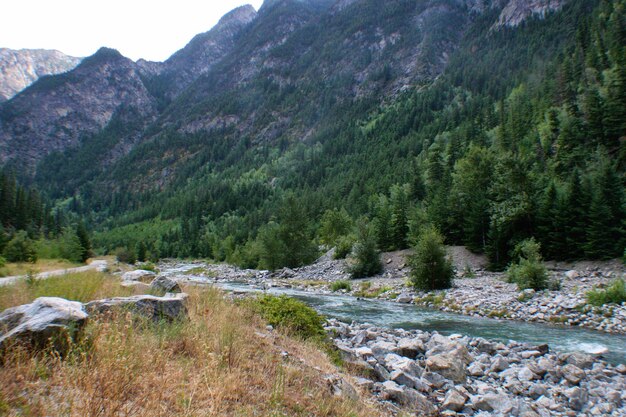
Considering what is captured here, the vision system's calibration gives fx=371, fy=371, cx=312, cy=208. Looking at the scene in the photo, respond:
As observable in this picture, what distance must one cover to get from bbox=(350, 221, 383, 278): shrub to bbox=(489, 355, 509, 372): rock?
3406 centimetres

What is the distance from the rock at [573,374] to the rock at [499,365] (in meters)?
1.52

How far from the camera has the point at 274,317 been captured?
34.8ft

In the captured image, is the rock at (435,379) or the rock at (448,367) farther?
the rock at (448,367)

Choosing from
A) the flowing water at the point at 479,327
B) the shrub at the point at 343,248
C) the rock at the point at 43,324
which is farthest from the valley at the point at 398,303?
the shrub at the point at 343,248

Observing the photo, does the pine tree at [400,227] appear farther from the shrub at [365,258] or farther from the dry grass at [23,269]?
the dry grass at [23,269]

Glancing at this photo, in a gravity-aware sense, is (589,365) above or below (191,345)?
below

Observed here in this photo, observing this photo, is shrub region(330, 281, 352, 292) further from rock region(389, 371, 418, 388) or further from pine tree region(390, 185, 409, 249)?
rock region(389, 371, 418, 388)

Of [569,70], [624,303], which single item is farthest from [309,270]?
[569,70]

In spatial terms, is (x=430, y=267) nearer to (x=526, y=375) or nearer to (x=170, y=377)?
(x=526, y=375)

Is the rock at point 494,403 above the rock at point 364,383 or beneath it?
beneath

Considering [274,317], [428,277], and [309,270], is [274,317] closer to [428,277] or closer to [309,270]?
[428,277]

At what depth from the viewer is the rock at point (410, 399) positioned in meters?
7.56

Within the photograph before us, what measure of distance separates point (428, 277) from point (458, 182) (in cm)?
2561

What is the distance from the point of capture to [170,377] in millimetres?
4918
